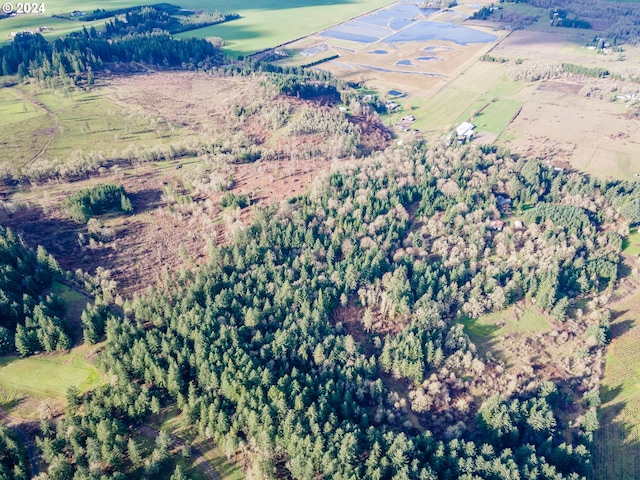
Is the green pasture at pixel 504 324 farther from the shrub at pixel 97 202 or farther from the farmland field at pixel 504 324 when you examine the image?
the shrub at pixel 97 202

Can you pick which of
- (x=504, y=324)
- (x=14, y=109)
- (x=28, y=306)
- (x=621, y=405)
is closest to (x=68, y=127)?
(x=14, y=109)

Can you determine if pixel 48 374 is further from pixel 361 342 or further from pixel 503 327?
pixel 503 327

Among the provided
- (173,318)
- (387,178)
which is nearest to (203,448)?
(173,318)

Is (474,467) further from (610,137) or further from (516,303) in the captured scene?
(610,137)

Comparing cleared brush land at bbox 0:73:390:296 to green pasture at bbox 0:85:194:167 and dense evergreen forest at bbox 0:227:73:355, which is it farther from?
dense evergreen forest at bbox 0:227:73:355

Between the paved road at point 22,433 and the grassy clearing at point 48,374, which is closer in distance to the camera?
the paved road at point 22,433

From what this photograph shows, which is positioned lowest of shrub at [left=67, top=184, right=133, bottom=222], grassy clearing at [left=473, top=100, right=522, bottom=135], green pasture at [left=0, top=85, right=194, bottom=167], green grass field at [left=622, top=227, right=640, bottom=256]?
green grass field at [left=622, top=227, right=640, bottom=256]

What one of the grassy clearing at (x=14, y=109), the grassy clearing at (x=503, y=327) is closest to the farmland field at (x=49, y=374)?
the grassy clearing at (x=503, y=327)

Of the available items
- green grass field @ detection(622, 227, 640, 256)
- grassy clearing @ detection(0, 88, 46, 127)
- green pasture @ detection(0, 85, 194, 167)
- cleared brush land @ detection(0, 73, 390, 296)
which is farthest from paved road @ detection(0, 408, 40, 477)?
green grass field @ detection(622, 227, 640, 256)
